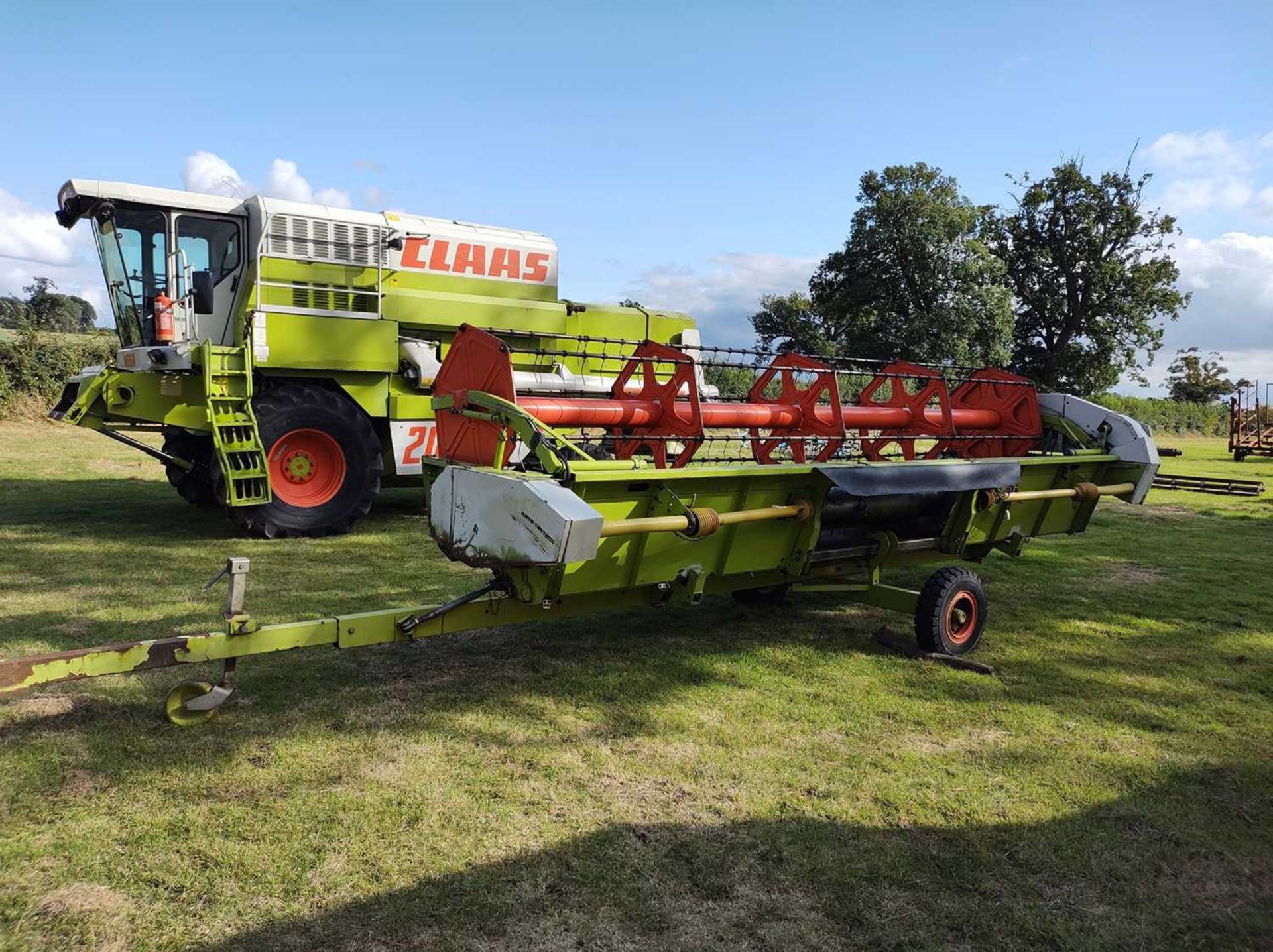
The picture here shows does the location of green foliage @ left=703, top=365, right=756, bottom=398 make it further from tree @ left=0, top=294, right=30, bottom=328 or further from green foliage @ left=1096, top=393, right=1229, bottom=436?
green foliage @ left=1096, top=393, right=1229, bottom=436

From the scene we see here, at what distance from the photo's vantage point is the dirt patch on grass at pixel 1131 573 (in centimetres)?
721

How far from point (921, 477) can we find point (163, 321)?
257 inches

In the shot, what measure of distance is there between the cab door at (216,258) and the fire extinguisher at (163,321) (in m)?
0.23

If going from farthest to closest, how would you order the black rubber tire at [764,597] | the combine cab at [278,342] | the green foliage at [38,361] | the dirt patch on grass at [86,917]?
the green foliage at [38,361]
the combine cab at [278,342]
the black rubber tire at [764,597]
the dirt patch on grass at [86,917]

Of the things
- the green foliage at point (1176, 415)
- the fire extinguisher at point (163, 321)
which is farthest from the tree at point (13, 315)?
the green foliage at point (1176, 415)

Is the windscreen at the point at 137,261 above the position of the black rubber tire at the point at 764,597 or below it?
above

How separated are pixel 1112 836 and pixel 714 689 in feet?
6.05

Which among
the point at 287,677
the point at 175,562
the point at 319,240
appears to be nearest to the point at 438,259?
the point at 319,240

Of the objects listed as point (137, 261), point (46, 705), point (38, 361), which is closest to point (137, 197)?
point (137, 261)

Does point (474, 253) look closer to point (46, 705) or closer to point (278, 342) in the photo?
point (278, 342)

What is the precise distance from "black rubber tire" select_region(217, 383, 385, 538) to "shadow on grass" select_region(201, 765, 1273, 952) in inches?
226

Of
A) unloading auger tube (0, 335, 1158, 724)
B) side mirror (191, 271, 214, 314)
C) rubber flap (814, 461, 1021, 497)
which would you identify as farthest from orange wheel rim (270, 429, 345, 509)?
rubber flap (814, 461, 1021, 497)

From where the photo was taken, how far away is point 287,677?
4109 millimetres

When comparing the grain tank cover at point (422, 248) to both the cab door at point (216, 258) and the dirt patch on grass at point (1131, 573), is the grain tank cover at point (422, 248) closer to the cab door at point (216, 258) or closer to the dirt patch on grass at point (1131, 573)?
the cab door at point (216, 258)
